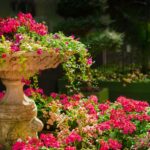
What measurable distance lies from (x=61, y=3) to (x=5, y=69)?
11.5m

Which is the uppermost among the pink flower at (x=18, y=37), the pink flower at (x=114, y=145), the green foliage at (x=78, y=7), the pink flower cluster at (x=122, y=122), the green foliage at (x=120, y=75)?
the pink flower at (x=18, y=37)

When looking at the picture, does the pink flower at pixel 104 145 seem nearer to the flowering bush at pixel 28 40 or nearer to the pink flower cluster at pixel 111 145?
the pink flower cluster at pixel 111 145

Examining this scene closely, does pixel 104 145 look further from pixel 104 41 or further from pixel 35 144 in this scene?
pixel 104 41

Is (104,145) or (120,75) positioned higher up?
(104,145)

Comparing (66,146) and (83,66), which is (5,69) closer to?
(66,146)

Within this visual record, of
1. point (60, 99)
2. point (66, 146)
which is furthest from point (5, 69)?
point (60, 99)

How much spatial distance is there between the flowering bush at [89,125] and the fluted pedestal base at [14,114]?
27 centimetres

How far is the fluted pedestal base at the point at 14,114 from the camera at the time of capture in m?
5.41

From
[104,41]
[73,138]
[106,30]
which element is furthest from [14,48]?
[106,30]

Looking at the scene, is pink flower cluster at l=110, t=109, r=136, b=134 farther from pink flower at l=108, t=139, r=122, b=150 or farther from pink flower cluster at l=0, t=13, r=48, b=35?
pink flower cluster at l=0, t=13, r=48, b=35

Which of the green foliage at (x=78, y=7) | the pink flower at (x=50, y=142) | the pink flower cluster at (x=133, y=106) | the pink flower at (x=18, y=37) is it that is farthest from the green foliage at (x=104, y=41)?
the pink flower at (x=50, y=142)

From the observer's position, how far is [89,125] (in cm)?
584

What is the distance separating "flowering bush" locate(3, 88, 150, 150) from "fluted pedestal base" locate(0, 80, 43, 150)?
0.27m

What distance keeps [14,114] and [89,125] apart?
878 mm
